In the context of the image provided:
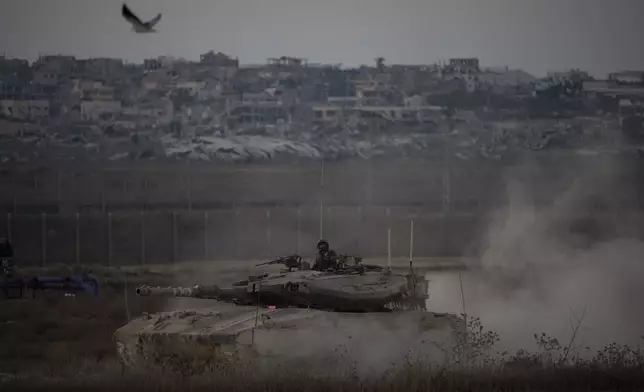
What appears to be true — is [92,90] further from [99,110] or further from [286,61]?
[286,61]

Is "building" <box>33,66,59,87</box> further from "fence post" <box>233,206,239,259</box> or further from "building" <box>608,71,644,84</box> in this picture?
"building" <box>608,71,644,84</box>

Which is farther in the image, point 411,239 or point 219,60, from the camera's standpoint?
point 411,239

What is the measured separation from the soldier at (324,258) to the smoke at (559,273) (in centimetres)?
56

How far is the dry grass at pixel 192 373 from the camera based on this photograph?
185 inches

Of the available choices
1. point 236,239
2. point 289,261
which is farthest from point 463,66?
point 236,239

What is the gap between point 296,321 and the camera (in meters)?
4.69

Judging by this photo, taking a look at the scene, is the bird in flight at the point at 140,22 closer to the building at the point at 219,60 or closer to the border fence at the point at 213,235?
the building at the point at 219,60

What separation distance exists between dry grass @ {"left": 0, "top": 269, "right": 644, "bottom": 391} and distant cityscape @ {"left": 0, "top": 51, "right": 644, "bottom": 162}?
769 millimetres

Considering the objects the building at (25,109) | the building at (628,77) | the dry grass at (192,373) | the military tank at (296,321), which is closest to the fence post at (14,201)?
the building at (25,109)

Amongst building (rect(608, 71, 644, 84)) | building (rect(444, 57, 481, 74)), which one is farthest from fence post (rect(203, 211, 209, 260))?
building (rect(608, 71, 644, 84))

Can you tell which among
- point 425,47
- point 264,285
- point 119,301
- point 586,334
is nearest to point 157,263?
point 119,301

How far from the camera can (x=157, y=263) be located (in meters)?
5.14

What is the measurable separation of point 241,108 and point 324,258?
93 centimetres

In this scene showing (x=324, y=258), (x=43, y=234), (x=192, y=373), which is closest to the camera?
(x=192, y=373)
